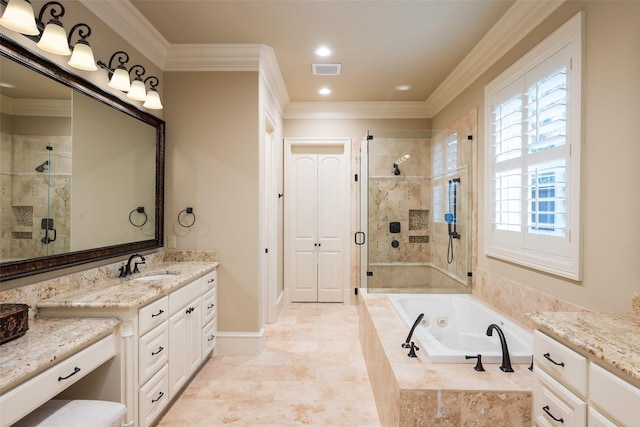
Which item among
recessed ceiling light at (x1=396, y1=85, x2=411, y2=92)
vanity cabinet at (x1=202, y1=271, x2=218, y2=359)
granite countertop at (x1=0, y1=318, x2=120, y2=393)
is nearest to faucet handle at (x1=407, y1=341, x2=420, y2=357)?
granite countertop at (x1=0, y1=318, x2=120, y2=393)

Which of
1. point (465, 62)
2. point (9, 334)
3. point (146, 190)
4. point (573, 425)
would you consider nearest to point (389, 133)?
point (465, 62)

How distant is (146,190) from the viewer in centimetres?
288

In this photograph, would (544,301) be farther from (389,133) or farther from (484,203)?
(389,133)

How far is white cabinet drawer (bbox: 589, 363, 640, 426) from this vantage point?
0.99 m

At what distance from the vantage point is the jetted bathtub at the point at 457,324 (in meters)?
2.22

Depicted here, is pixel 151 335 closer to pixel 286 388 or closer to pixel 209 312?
pixel 209 312

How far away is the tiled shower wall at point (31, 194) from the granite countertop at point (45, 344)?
40 centimetres

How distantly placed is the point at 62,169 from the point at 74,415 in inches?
51.7

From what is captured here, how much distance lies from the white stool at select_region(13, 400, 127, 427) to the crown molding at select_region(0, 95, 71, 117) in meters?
1.36

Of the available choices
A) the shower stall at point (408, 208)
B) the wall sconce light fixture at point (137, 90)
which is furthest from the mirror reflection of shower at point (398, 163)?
the wall sconce light fixture at point (137, 90)

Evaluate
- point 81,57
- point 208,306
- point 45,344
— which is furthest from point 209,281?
point 81,57

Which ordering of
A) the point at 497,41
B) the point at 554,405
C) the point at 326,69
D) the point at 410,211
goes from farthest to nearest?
the point at 410,211
the point at 326,69
the point at 497,41
the point at 554,405

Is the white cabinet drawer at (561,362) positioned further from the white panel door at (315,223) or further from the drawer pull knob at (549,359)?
the white panel door at (315,223)

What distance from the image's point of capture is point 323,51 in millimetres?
3117
